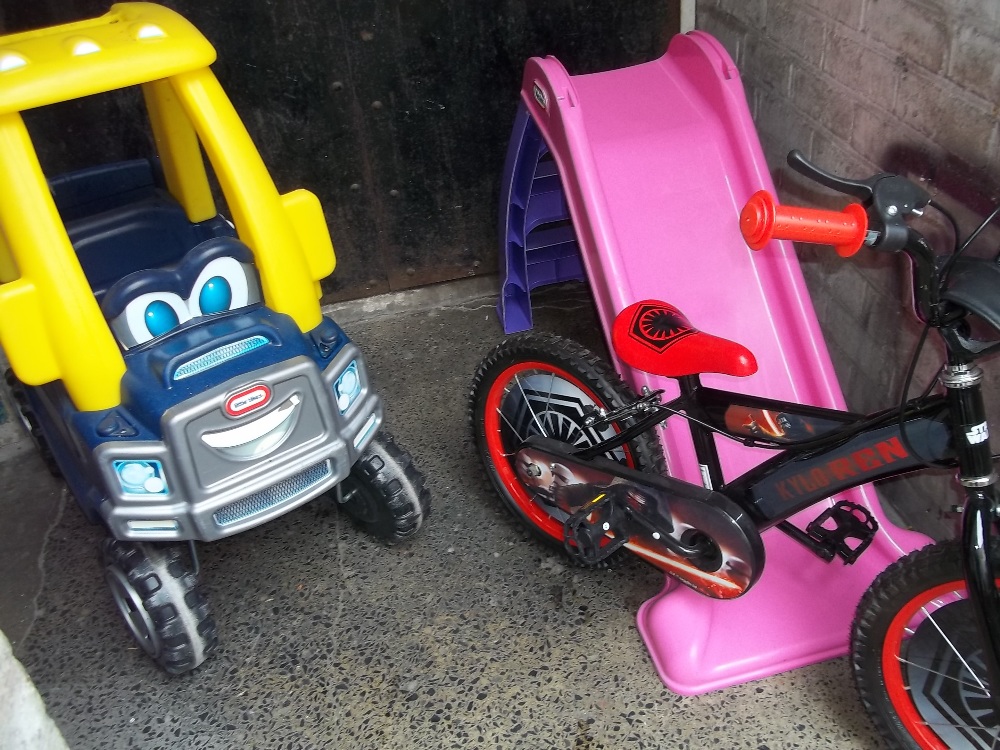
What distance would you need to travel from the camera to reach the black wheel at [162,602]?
5.69 feet

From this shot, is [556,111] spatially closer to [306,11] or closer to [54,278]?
[306,11]

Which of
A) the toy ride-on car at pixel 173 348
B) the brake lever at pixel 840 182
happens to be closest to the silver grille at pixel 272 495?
the toy ride-on car at pixel 173 348

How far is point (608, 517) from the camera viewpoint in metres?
1.70

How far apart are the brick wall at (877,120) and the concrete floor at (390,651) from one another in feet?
2.21

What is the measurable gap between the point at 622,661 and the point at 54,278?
4.22 ft

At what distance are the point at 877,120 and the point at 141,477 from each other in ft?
5.21

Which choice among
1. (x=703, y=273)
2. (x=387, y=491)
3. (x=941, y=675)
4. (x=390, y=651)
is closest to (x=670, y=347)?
(x=703, y=273)

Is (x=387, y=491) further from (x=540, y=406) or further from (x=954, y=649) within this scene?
(x=954, y=649)

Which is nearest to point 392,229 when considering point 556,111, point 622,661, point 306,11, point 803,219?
point 306,11

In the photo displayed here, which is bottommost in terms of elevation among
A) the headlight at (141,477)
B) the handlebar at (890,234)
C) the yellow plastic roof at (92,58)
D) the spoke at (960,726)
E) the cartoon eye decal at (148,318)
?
the spoke at (960,726)

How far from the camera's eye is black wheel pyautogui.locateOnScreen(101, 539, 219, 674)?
1733mm

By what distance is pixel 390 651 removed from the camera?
6.14 feet

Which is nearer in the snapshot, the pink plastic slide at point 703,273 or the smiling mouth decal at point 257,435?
the smiling mouth decal at point 257,435

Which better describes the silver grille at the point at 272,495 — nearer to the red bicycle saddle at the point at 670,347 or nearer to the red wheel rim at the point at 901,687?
the red bicycle saddle at the point at 670,347
